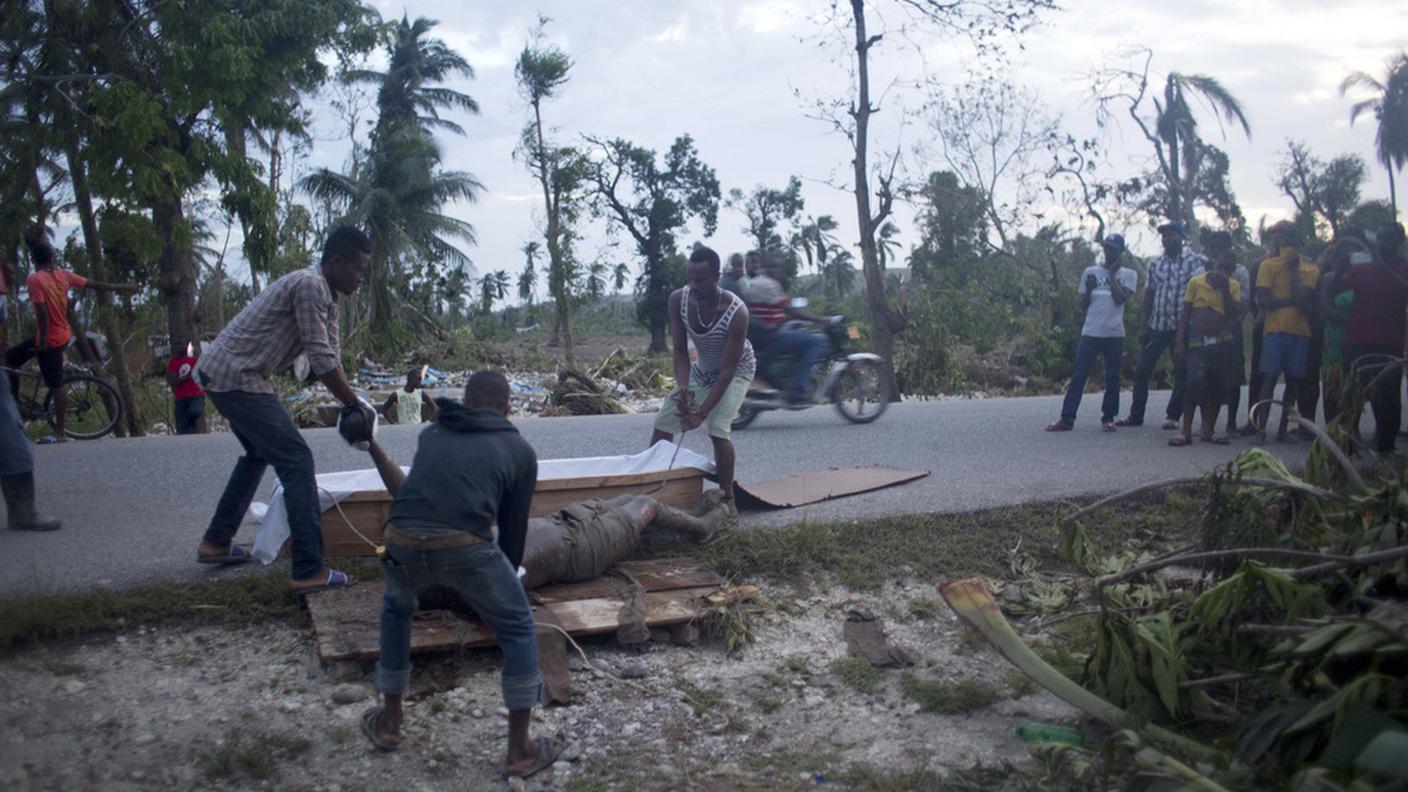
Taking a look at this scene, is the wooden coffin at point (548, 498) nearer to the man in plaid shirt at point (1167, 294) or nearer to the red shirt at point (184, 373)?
the man in plaid shirt at point (1167, 294)

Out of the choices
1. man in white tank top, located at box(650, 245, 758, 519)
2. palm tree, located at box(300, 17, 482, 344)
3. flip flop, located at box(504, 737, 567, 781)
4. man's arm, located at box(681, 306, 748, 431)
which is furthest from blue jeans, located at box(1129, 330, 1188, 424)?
palm tree, located at box(300, 17, 482, 344)

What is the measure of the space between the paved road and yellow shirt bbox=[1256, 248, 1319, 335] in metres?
1.00

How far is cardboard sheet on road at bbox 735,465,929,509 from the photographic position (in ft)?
22.5

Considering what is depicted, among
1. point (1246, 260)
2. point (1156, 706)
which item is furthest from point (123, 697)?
point (1246, 260)

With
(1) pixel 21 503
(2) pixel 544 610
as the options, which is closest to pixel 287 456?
(2) pixel 544 610

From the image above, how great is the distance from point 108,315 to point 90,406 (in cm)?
107

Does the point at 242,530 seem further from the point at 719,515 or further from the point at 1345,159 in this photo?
the point at 1345,159

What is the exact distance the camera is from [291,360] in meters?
5.04

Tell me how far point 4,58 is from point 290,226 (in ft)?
38.5

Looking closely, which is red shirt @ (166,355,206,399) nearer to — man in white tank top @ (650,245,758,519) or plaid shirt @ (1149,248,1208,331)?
man in white tank top @ (650,245,758,519)

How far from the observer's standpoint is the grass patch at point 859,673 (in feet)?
15.7

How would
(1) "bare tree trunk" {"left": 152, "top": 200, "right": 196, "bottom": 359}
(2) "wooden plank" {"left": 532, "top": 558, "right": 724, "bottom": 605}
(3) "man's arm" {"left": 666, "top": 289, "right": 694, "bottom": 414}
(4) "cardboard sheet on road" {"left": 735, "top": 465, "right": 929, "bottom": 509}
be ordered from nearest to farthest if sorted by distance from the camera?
(2) "wooden plank" {"left": 532, "top": 558, "right": 724, "bottom": 605} < (3) "man's arm" {"left": 666, "top": 289, "right": 694, "bottom": 414} < (4) "cardboard sheet on road" {"left": 735, "top": 465, "right": 929, "bottom": 509} < (1) "bare tree trunk" {"left": 152, "top": 200, "right": 196, "bottom": 359}

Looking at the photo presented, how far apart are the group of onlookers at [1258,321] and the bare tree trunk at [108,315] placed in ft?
30.8

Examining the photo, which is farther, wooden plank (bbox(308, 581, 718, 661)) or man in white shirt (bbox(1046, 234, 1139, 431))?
man in white shirt (bbox(1046, 234, 1139, 431))
